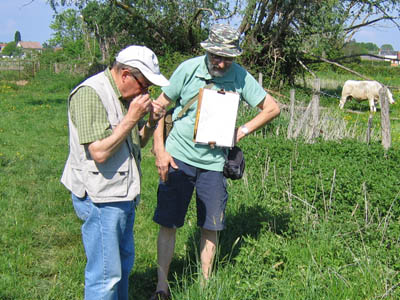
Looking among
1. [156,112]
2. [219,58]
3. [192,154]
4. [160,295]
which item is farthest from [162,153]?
[160,295]

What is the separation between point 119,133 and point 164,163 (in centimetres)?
94

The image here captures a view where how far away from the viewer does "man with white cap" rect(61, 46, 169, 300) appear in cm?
231

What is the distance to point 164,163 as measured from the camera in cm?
320

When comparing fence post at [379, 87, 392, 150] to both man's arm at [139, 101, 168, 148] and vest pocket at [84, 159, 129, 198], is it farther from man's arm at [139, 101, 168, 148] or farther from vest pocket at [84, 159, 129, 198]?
vest pocket at [84, 159, 129, 198]

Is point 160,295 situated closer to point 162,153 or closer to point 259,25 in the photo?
point 162,153

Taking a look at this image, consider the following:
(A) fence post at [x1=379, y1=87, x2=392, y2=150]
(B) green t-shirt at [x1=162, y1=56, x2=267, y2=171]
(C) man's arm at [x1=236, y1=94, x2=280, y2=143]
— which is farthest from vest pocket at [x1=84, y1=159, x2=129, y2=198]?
(A) fence post at [x1=379, y1=87, x2=392, y2=150]

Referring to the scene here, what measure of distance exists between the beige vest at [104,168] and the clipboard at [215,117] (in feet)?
2.38

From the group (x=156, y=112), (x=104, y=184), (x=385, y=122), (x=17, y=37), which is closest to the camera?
(x=104, y=184)

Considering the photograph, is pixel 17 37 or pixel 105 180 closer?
pixel 105 180

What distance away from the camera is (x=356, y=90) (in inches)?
621

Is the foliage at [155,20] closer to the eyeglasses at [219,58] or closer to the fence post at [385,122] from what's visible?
the fence post at [385,122]

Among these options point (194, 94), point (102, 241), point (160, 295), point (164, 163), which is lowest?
point (160, 295)

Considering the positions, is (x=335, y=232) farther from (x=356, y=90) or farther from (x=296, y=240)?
(x=356, y=90)

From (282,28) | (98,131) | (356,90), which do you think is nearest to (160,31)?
(282,28)
